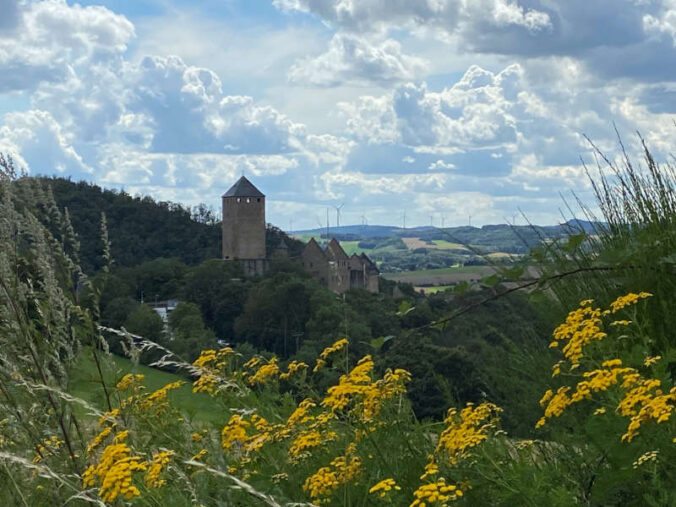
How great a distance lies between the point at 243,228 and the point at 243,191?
4.80 metres

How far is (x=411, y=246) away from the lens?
15362cm

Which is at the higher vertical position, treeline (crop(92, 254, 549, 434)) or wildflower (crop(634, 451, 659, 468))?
wildflower (crop(634, 451, 659, 468))

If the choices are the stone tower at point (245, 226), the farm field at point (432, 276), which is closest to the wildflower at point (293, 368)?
the stone tower at point (245, 226)

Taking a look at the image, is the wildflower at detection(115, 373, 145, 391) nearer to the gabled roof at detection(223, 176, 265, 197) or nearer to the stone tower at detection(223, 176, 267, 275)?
the stone tower at detection(223, 176, 267, 275)

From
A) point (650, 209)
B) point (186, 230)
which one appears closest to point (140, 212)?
point (186, 230)

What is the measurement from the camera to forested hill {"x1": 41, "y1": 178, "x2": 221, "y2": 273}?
3561 inches

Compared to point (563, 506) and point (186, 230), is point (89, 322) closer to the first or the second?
point (563, 506)

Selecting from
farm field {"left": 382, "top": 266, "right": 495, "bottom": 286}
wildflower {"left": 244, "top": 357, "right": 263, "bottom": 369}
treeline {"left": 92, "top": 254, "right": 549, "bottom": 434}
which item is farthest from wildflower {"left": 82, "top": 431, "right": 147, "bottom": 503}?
farm field {"left": 382, "top": 266, "right": 495, "bottom": 286}

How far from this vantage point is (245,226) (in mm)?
91500

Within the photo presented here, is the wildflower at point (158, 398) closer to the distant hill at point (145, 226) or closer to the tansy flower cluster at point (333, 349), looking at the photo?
the tansy flower cluster at point (333, 349)

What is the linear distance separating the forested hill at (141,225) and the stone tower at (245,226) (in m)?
5.03

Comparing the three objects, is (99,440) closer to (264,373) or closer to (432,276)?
(264,373)

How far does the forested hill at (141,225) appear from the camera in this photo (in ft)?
297

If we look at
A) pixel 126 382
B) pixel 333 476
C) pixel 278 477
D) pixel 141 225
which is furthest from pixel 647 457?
pixel 141 225
